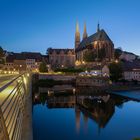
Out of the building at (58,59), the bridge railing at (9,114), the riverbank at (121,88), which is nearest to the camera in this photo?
the bridge railing at (9,114)

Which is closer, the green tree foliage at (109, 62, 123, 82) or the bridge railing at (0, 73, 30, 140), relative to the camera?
the bridge railing at (0, 73, 30, 140)

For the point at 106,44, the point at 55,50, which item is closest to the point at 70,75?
the point at 106,44

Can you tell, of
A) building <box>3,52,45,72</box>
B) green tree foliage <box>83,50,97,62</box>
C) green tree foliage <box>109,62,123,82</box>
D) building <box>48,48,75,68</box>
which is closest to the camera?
green tree foliage <box>109,62,123,82</box>

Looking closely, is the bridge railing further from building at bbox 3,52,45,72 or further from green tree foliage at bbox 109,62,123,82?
building at bbox 3,52,45,72

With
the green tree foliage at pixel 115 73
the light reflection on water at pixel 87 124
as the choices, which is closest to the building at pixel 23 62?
the green tree foliage at pixel 115 73

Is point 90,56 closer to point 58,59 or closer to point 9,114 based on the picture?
point 58,59

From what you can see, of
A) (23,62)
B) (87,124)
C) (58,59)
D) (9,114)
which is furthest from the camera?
(58,59)

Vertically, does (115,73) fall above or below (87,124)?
above

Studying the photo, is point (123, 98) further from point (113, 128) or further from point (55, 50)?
point (55, 50)

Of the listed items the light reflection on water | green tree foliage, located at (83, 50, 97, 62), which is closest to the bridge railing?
the light reflection on water

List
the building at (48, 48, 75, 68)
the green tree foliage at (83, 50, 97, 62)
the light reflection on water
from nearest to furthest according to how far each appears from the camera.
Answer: the light reflection on water → the green tree foliage at (83, 50, 97, 62) → the building at (48, 48, 75, 68)

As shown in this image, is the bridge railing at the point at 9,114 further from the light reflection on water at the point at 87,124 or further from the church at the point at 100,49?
the church at the point at 100,49

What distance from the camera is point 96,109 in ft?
142

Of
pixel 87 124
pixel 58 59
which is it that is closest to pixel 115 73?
pixel 87 124
